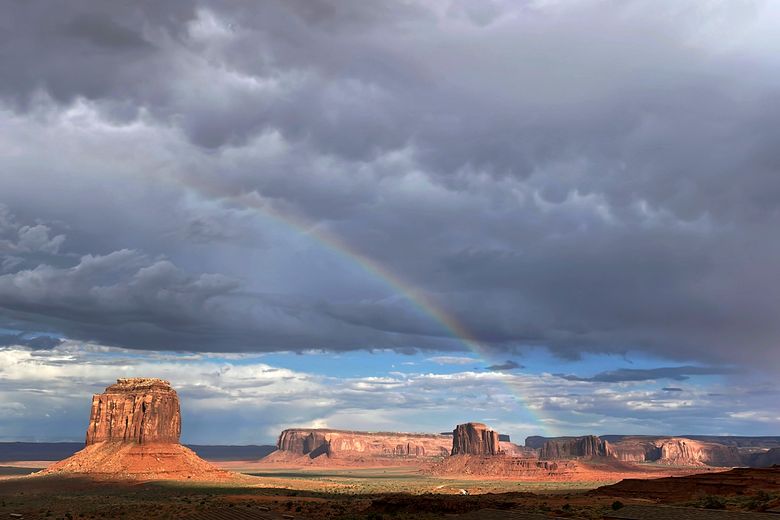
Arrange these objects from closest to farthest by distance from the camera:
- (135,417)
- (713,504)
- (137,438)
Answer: (713,504) < (137,438) < (135,417)

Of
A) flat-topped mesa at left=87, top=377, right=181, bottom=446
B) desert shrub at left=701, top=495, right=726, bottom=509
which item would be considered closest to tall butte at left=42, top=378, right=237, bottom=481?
flat-topped mesa at left=87, top=377, right=181, bottom=446

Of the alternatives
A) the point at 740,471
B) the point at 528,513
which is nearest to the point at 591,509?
the point at 528,513

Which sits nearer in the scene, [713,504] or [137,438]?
[713,504]

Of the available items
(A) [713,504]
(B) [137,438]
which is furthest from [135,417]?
(A) [713,504]

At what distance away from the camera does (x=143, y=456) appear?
164875 mm

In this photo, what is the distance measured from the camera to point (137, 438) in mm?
172000

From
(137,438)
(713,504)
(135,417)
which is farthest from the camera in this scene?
(135,417)

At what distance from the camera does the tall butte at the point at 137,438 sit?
158 meters

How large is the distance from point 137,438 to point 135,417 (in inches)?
216

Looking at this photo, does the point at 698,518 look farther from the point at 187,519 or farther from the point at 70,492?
the point at 70,492

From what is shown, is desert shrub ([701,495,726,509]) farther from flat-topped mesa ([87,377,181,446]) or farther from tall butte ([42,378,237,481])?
flat-topped mesa ([87,377,181,446])

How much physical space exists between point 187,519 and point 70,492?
69.2 meters

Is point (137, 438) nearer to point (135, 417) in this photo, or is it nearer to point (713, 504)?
point (135, 417)

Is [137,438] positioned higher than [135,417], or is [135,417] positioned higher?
[135,417]
